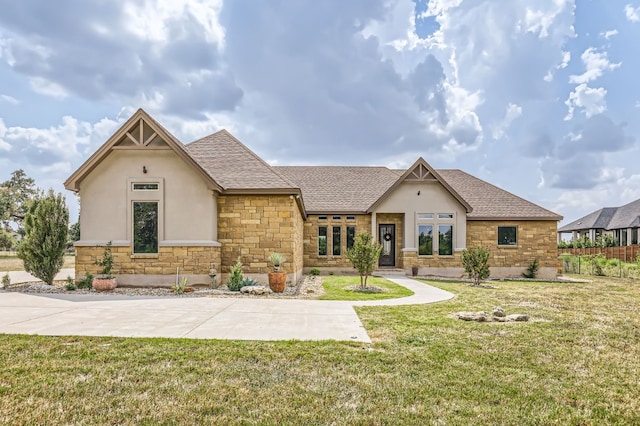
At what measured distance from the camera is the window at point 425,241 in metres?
19.8

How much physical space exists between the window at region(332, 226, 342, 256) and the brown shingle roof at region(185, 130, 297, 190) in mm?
7027

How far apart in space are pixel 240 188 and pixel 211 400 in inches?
388

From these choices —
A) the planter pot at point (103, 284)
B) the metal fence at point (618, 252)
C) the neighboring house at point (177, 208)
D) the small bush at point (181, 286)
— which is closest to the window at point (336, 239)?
the neighboring house at point (177, 208)

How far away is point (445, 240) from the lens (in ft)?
65.1

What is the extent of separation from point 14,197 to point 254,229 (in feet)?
144

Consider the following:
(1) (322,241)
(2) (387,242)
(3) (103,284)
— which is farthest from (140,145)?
(2) (387,242)

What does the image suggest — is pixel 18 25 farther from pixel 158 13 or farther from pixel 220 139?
pixel 220 139

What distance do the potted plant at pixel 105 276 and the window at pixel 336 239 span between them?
11061mm

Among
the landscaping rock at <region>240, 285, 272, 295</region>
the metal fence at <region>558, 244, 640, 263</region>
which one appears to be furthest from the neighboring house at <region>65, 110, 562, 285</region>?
the metal fence at <region>558, 244, 640, 263</region>

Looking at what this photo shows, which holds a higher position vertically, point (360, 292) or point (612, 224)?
point (612, 224)

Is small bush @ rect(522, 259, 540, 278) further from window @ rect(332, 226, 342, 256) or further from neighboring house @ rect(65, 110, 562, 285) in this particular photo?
neighboring house @ rect(65, 110, 562, 285)

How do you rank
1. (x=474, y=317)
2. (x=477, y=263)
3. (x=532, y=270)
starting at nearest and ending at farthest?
(x=474, y=317)
(x=477, y=263)
(x=532, y=270)

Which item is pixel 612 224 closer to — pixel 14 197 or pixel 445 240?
pixel 445 240

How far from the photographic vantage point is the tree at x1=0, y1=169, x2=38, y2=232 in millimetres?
39719
